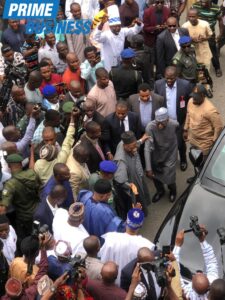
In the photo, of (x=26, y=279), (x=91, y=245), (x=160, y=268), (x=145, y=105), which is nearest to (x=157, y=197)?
(x=145, y=105)

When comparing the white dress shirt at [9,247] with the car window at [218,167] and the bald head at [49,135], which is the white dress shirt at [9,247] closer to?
the bald head at [49,135]

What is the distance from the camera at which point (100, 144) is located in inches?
342

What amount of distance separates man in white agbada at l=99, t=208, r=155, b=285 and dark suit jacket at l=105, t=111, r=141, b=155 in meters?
2.36

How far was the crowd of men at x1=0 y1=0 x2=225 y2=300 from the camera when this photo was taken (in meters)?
5.82

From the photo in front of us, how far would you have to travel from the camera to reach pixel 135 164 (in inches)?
319

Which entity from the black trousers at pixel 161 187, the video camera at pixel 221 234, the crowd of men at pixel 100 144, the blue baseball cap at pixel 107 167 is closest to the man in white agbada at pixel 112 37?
the crowd of men at pixel 100 144

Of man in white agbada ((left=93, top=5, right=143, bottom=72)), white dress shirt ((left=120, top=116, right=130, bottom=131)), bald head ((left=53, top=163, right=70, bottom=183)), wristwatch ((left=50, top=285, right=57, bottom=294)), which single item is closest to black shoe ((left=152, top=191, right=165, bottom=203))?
white dress shirt ((left=120, top=116, right=130, bottom=131))

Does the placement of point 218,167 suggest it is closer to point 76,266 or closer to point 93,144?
point 93,144

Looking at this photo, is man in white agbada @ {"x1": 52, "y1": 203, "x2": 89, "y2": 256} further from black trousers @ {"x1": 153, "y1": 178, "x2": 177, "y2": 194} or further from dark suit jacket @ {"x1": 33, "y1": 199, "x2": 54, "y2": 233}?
black trousers @ {"x1": 153, "y1": 178, "x2": 177, "y2": 194}

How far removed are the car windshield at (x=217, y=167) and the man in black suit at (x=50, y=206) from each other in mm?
1672

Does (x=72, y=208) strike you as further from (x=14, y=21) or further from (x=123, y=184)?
(x=14, y=21)

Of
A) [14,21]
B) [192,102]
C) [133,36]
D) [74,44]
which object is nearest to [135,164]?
[192,102]

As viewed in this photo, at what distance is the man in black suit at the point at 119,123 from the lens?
28.0 ft

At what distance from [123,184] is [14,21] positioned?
4.76 m
